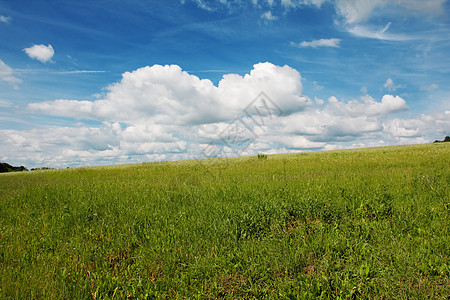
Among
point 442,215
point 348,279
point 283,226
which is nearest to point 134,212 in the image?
point 283,226

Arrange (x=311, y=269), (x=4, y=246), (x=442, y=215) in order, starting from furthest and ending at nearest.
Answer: (x=442, y=215)
(x=4, y=246)
(x=311, y=269)

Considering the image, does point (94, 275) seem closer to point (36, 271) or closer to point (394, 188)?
point (36, 271)

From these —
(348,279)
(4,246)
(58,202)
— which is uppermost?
(58,202)

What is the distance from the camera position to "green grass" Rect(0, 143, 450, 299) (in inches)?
123

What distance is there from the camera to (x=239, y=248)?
12.7 ft

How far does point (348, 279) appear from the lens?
10.2 feet

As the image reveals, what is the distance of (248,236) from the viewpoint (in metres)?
4.11

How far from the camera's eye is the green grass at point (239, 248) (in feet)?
10.2

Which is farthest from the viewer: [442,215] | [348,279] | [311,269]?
[442,215]

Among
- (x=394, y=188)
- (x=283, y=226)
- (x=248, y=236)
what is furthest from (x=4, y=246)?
(x=394, y=188)

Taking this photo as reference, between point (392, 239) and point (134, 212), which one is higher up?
point (134, 212)

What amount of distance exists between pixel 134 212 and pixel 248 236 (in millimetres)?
2800

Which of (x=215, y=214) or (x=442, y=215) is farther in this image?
(x=215, y=214)

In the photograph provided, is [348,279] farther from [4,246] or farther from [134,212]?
[4,246]
